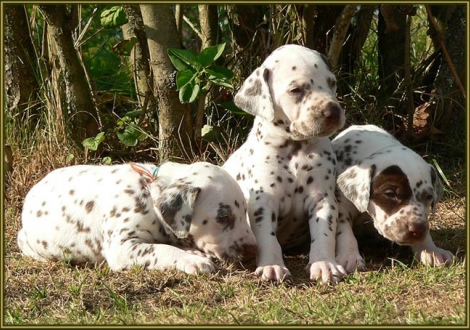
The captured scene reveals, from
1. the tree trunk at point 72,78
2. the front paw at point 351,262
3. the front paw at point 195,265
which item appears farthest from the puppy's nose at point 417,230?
the tree trunk at point 72,78

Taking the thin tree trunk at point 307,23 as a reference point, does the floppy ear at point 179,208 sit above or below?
below

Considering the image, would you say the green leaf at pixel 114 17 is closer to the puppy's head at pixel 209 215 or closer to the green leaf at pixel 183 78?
the green leaf at pixel 183 78

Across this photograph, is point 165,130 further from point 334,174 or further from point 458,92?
point 458,92

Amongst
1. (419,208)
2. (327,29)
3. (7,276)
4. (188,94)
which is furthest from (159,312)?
(327,29)

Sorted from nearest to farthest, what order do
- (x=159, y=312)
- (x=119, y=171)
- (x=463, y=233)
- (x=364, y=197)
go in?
(x=159, y=312) → (x=364, y=197) → (x=119, y=171) → (x=463, y=233)

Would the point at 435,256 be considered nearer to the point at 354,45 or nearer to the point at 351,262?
the point at 351,262

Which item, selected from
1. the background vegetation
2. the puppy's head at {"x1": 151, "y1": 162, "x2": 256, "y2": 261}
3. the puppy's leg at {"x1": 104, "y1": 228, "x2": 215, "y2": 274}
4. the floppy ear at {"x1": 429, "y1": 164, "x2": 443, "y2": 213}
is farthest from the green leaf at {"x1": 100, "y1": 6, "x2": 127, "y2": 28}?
the floppy ear at {"x1": 429, "y1": 164, "x2": 443, "y2": 213}
